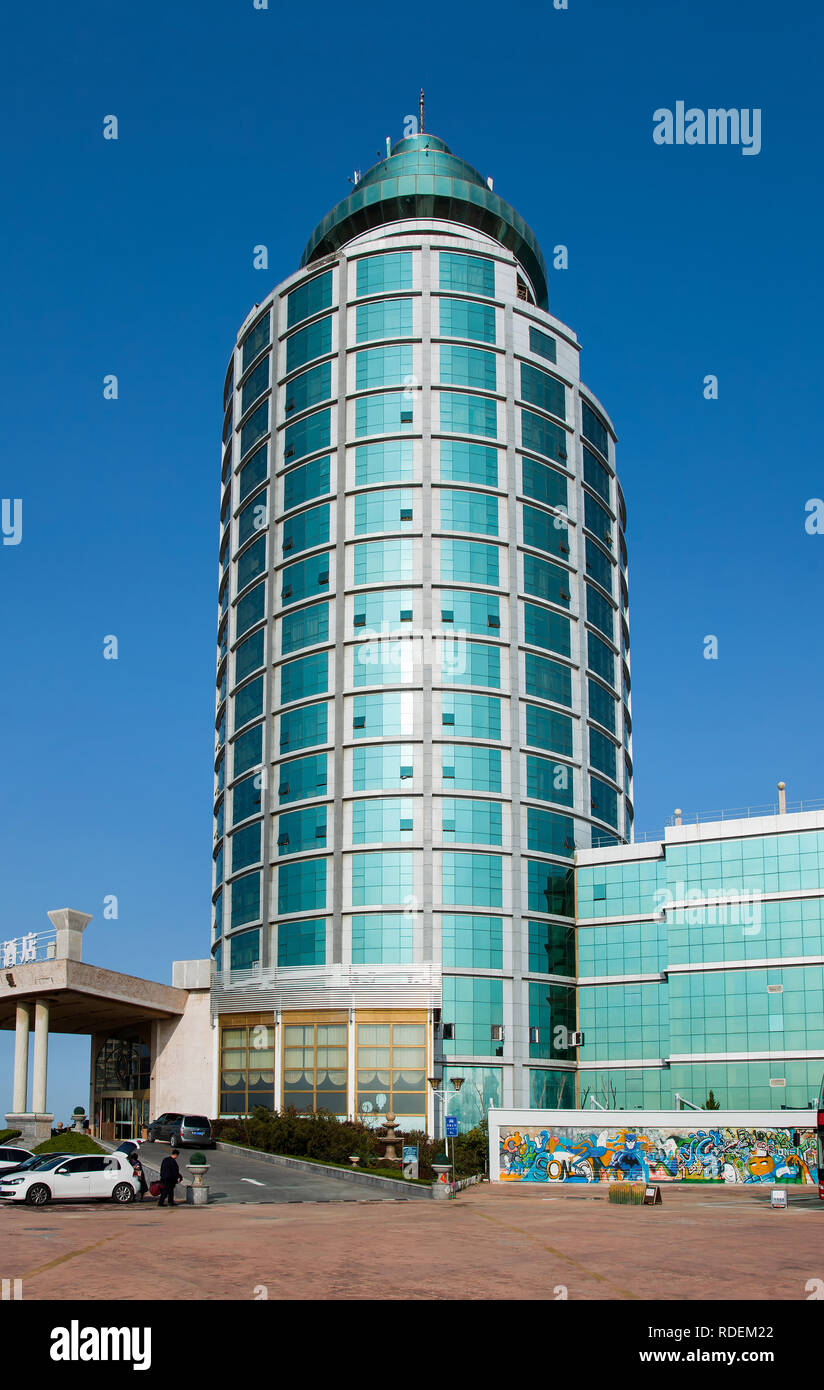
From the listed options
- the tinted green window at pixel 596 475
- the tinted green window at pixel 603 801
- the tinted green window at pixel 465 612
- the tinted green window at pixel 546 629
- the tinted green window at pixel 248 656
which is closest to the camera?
the tinted green window at pixel 465 612

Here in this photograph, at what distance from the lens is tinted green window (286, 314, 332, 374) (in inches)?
3457

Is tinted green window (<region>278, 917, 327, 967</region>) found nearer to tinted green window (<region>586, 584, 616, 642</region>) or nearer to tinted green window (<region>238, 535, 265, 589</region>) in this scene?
tinted green window (<region>238, 535, 265, 589</region>)

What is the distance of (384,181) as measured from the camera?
312 feet

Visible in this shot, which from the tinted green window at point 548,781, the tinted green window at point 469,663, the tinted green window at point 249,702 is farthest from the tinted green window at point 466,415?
the tinted green window at point 548,781

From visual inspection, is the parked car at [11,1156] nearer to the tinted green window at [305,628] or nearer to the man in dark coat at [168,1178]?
the man in dark coat at [168,1178]

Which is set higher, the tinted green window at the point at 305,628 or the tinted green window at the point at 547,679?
the tinted green window at the point at 305,628

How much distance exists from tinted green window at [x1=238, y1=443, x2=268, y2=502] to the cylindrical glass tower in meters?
0.21

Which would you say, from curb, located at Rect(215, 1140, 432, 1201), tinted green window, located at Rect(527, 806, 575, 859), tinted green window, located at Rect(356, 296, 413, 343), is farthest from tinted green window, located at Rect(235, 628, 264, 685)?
curb, located at Rect(215, 1140, 432, 1201)

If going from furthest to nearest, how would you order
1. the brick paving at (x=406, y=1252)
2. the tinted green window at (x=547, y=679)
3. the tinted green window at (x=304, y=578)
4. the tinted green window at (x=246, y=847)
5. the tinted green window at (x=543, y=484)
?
1. the tinted green window at (x=543, y=484)
2. the tinted green window at (x=246, y=847)
3. the tinted green window at (x=304, y=578)
4. the tinted green window at (x=547, y=679)
5. the brick paving at (x=406, y=1252)

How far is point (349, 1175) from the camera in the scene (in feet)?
164

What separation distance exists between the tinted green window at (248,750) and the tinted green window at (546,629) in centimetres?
1879

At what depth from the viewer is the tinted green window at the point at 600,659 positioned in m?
89.3

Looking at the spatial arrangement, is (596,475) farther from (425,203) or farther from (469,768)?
(469,768)
